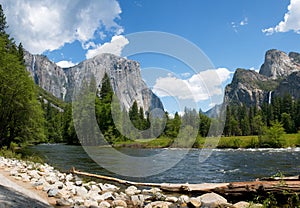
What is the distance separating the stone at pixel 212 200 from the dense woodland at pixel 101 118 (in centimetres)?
280

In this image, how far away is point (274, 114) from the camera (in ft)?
306

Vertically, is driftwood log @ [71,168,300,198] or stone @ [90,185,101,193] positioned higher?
driftwood log @ [71,168,300,198]

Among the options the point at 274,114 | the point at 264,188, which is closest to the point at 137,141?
the point at 264,188

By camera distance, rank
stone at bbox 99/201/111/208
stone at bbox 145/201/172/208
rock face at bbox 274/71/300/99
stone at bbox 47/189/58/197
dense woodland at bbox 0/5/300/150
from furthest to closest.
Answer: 1. rock face at bbox 274/71/300/99
2. dense woodland at bbox 0/5/300/150
3. stone at bbox 145/201/172/208
4. stone at bbox 47/189/58/197
5. stone at bbox 99/201/111/208

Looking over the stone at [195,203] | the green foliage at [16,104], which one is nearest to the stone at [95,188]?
the stone at [195,203]

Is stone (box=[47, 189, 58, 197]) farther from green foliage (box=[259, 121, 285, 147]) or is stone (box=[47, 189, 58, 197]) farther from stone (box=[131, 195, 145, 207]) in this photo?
green foliage (box=[259, 121, 285, 147])

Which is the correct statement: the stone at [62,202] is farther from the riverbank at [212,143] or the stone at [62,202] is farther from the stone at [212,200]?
the riverbank at [212,143]

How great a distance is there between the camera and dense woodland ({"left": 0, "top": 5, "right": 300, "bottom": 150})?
888 inches

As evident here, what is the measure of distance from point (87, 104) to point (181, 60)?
4393 centimetres

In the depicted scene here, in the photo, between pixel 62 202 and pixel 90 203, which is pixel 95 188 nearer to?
pixel 90 203

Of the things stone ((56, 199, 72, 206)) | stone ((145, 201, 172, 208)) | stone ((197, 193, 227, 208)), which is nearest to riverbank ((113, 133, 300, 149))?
stone ((197, 193, 227, 208))

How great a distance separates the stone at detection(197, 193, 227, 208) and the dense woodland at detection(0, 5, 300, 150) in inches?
110

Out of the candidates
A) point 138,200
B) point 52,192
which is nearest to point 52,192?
point 52,192

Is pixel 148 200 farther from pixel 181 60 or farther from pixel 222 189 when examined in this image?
pixel 181 60
